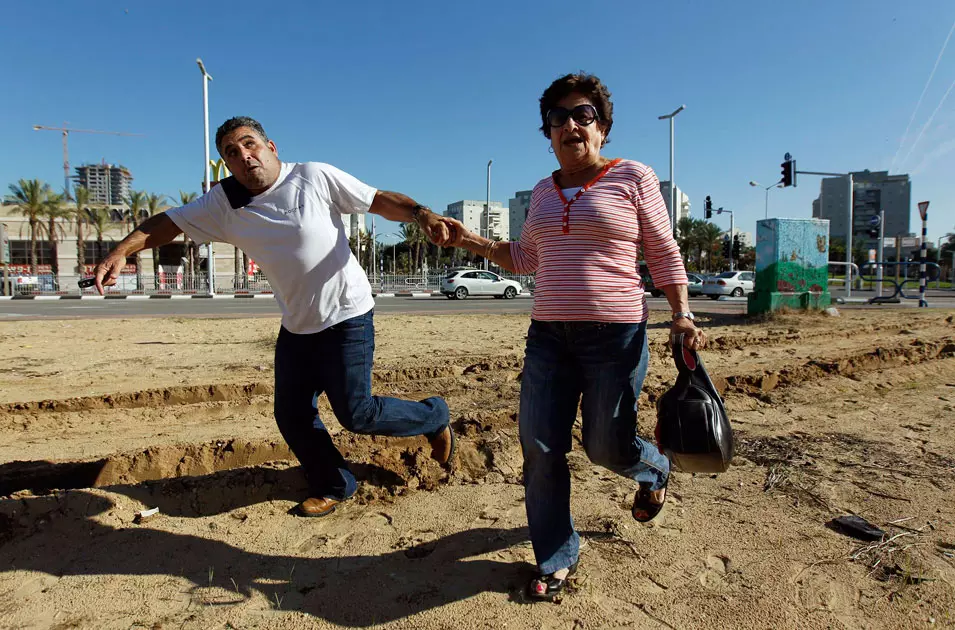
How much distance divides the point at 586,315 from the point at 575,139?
2.35 ft

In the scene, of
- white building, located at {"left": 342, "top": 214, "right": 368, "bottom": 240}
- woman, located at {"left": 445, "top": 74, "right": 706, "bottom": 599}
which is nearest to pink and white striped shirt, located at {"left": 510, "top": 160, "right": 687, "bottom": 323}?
woman, located at {"left": 445, "top": 74, "right": 706, "bottom": 599}

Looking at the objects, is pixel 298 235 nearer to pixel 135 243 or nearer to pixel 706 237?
pixel 135 243

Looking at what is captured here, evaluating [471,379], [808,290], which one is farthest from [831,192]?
[471,379]

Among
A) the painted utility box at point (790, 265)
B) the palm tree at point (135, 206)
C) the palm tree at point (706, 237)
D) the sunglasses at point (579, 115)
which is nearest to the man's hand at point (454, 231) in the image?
the sunglasses at point (579, 115)

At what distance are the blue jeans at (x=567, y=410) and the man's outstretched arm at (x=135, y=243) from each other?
1.88 metres

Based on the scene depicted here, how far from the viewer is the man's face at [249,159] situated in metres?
2.77

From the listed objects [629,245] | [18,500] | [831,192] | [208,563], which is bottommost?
[208,563]

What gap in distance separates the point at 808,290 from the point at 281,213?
13.3m

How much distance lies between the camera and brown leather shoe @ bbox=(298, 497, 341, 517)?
308cm

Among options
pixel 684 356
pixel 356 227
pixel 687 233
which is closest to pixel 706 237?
pixel 687 233

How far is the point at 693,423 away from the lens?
7.44 ft

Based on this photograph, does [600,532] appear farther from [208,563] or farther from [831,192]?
[831,192]

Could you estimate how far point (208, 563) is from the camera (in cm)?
264

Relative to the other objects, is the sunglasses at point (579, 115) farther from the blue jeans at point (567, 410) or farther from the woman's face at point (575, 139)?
the blue jeans at point (567, 410)
